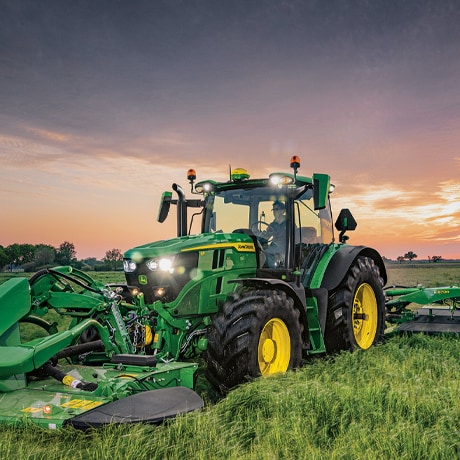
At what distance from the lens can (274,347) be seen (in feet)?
21.3

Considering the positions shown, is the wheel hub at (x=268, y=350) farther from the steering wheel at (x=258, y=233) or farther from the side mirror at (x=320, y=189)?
the side mirror at (x=320, y=189)

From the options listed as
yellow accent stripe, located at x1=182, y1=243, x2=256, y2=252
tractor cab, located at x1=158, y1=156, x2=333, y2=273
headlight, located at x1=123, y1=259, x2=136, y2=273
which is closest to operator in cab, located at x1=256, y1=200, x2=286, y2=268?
tractor cab, located at x1=158, y1=156, x2=333, y2=273

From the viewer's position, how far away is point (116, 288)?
716 centimetres

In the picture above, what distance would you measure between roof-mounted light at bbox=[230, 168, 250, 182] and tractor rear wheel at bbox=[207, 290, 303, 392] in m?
2.09

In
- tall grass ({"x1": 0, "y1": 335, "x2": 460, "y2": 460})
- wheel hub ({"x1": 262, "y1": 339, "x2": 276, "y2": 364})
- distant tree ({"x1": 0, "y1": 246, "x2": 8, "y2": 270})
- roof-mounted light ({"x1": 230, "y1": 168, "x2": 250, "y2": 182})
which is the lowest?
tall grass ({"x1": 0, "y1": 335, "x2": 460, "y2": 460})

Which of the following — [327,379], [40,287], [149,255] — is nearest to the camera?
[40,287]

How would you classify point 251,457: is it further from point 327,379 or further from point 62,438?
point 327,379

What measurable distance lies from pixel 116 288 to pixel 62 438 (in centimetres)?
289

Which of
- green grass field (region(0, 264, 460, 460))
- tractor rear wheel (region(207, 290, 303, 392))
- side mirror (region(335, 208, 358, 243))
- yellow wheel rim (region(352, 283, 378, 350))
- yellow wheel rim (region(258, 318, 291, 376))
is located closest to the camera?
green grass field (region(0, 264, 460, 460))

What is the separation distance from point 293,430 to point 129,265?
314 cm

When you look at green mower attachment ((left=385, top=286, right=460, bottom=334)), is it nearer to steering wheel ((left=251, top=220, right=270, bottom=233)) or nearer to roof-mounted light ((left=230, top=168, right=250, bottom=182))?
steering wheel ((left=251, top=220, right=270, bottom=233))

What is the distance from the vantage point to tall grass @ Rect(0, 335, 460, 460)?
4.09 m

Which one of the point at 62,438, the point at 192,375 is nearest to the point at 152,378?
the point at 192,375

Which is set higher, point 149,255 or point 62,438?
point 149,255
